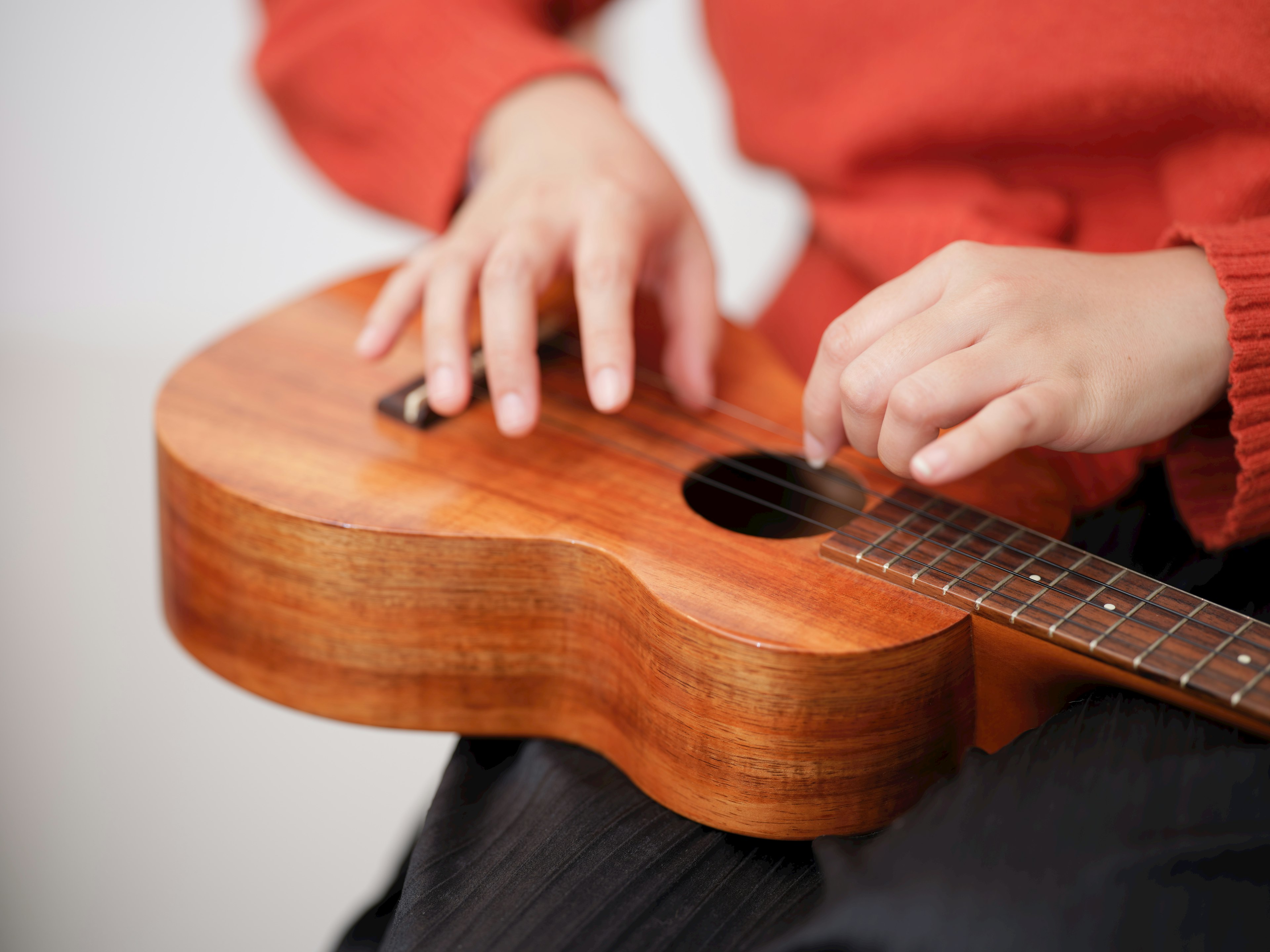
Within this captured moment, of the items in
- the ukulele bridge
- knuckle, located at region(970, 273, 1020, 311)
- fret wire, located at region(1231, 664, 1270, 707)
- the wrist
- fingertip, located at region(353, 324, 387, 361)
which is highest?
the wrist

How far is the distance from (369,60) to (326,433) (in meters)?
0.42

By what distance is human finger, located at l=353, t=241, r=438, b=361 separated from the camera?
0.72 metres

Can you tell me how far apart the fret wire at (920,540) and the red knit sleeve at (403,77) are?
1.70ft

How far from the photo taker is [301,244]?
1.88 m

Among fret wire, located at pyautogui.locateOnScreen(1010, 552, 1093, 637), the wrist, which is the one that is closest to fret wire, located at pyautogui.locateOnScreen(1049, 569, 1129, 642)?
fret wire, located at pyautogui.locateOnScreen(1010, 552, 1093, 637)

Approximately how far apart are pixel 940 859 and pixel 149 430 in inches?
64.1

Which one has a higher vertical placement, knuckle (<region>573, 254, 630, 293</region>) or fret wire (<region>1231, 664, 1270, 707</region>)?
knuckle (<region>573, 254, 630, 293</region>)

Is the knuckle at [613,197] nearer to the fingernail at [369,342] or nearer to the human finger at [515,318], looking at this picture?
the human finger at [515,318]

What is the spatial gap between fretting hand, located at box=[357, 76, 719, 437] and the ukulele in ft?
0.16

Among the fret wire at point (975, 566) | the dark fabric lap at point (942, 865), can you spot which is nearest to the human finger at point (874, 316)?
the fret wire at point (975, 566)

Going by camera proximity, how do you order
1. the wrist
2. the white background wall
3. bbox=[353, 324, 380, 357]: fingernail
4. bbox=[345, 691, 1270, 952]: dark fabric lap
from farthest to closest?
the white background wall < the wrist < bbox=[353, 324, 380, 357]: fingernail < bbox=[345, 691, 1270, 952]: dark fabric lap

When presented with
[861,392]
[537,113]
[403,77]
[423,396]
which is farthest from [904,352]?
[403,77]

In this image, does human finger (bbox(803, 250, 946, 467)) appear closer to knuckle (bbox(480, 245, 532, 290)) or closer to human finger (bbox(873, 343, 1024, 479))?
human finger (bbox(873, 343, 1024, 479))

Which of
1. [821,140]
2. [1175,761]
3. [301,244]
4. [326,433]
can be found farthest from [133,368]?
[1175,761]
